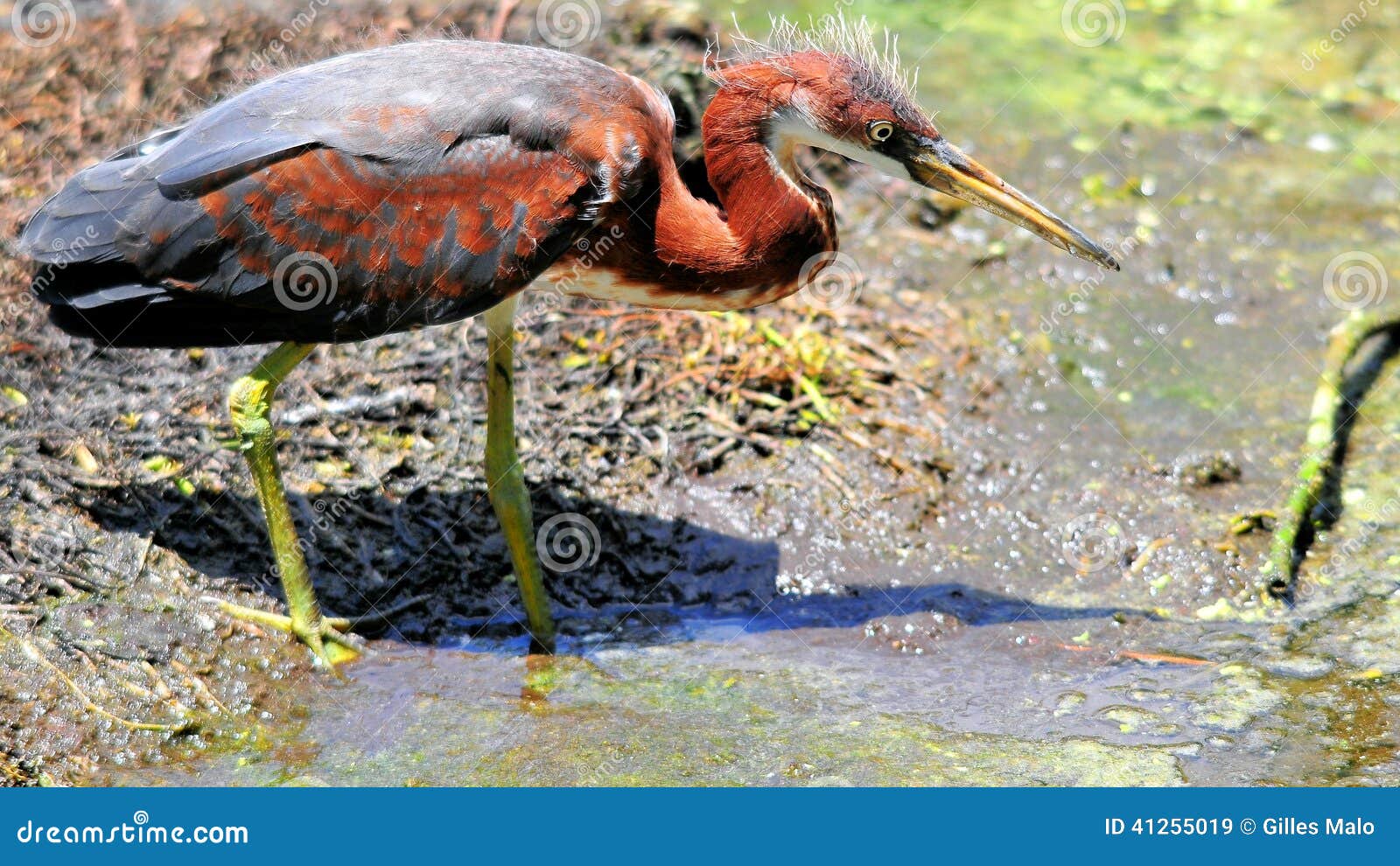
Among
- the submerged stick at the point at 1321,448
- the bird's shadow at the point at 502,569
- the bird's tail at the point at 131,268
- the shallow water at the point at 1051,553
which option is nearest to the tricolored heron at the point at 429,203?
the bird's tail at the point at 131,268

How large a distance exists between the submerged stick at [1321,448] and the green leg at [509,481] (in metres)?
3.02

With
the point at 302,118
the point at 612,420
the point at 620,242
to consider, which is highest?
the point at 302,118

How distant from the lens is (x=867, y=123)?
546 cm

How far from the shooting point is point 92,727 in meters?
4.78

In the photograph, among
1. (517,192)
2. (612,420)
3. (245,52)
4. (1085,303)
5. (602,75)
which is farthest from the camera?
(245,52)

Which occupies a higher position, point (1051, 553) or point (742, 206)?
point (742, 206)

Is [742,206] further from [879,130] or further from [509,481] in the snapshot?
[509,481]

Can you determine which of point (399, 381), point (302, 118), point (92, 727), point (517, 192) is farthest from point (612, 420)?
point (92, 727)

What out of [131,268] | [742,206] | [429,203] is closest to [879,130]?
[742,206]

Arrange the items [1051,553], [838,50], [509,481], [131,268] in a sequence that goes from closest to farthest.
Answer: [131,268], [838,50], [509,481], [1051,553]

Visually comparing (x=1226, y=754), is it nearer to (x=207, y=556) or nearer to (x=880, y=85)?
(x=880, y=85)

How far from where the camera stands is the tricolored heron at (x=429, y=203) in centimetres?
516

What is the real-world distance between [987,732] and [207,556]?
3128 millimetres

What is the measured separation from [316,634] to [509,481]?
100cm
